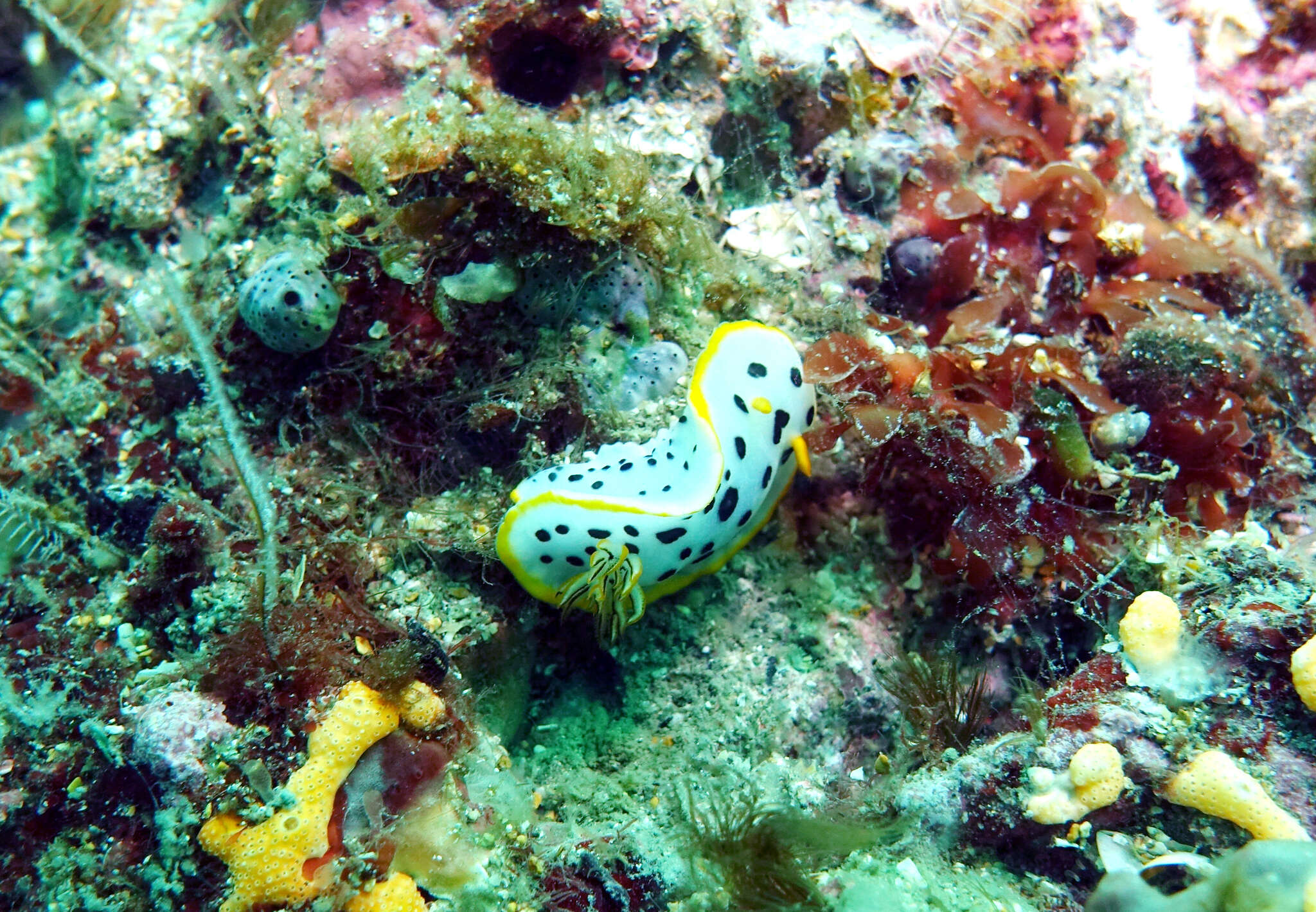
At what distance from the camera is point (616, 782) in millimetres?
3002

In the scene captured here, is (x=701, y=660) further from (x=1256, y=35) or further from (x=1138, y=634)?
(x=1256, y=35)

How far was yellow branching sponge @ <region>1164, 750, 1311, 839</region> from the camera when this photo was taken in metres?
1.92

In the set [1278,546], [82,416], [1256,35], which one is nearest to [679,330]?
[1278,546]

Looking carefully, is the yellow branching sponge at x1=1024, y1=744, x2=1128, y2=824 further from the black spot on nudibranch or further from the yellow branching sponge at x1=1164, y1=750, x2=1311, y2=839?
the black spot on nudibranch

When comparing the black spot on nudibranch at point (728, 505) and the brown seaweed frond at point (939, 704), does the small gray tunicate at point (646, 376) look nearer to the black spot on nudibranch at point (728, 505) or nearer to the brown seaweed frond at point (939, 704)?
the black spot on nudibranch at point (728, 505)

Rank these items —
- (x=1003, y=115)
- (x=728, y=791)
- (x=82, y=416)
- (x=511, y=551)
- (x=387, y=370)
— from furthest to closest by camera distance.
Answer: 1. (x=1003, y=115)
2. (x=82, y=416)
3. (x=387, y=370)
4. (x=511, y=551)
5. (x=728, y=791)

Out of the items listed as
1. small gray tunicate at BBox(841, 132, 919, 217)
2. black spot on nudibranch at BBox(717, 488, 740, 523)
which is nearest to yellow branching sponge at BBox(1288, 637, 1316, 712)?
black spot on nudibranch at BBox(717, 488, 740, 523)

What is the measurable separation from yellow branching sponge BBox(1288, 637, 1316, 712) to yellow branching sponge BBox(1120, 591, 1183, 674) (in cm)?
31

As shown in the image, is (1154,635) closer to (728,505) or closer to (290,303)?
(728,505)

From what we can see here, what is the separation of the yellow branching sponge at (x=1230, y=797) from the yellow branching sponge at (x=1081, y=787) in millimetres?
166

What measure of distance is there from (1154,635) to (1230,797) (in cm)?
55

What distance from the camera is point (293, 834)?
2.21 m

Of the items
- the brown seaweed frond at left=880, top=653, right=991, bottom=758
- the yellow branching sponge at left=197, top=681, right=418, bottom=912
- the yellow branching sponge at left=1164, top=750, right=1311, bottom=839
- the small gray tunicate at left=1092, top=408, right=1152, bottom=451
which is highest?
the small gray tunicate at left=1092, top=408, right=1152, bottom=451

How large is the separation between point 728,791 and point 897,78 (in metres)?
3.90
